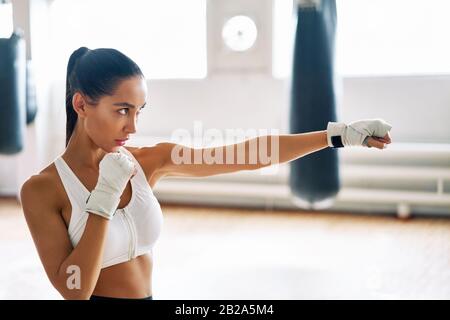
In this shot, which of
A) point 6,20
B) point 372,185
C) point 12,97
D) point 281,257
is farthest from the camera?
point 372,185

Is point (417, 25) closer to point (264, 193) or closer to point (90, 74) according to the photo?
point (264, 193)

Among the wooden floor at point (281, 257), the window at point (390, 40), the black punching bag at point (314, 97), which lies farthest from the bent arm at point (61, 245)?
the window at point (390, 40)

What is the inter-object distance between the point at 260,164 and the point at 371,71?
2.83m

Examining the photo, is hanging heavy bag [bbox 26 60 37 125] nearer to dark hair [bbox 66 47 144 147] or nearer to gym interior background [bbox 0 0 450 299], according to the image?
gym interior background [bbox 0 0 450 299]

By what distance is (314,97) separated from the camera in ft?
6.34

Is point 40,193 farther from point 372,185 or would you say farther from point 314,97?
point 372,185

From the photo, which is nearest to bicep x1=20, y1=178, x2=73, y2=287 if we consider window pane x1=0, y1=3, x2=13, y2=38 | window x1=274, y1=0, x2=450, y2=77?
window pane x1=0, y1=3, x2=13, y2=38

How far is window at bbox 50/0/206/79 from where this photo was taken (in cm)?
194

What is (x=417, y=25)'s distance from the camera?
134 inches

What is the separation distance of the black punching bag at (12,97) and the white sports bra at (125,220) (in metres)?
0.44

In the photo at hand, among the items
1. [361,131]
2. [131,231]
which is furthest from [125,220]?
[361,131]

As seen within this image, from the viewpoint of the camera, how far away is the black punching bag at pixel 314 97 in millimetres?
1733

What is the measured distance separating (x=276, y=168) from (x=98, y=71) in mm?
3026

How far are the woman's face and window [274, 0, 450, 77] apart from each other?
2676 mm
